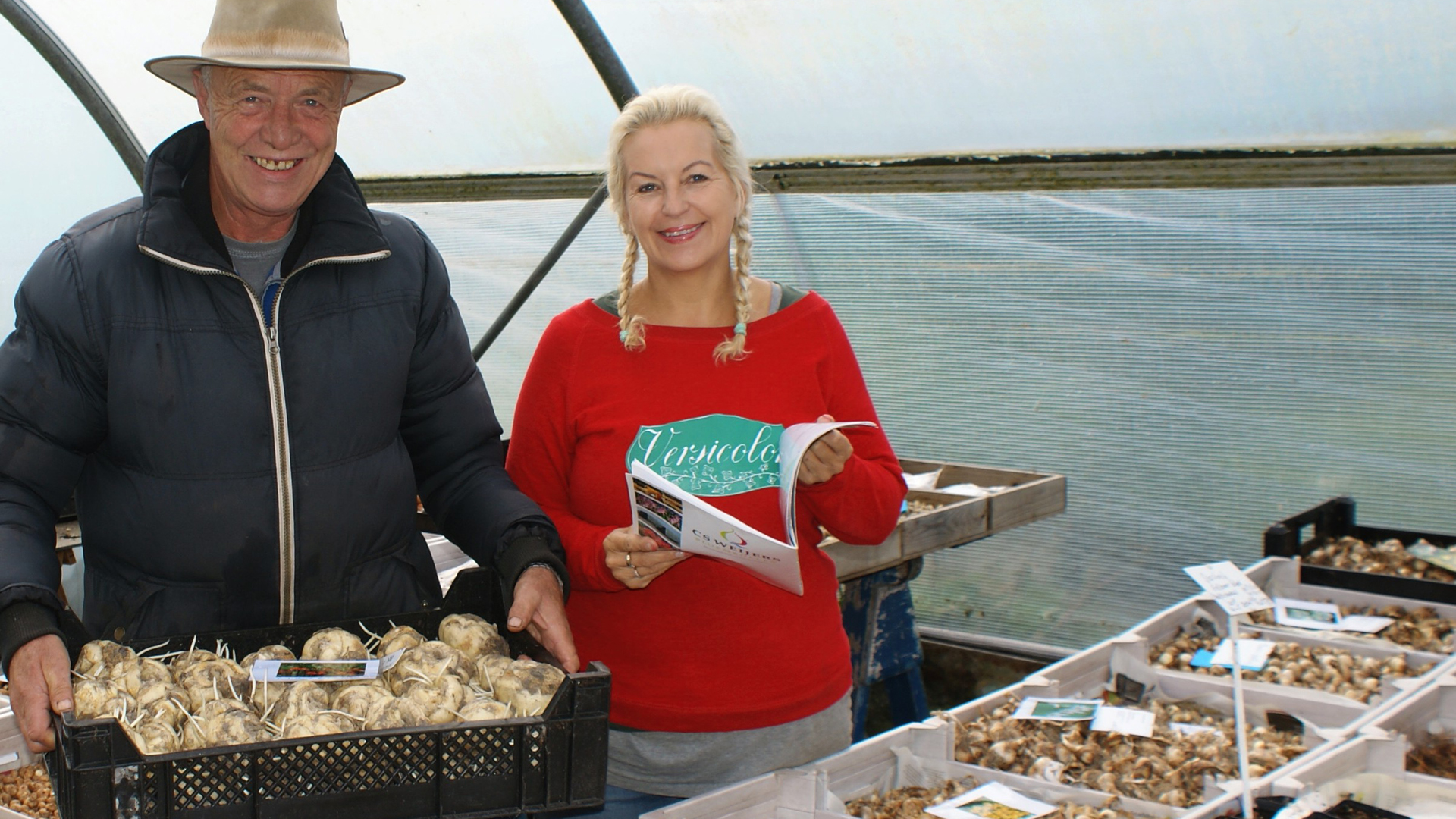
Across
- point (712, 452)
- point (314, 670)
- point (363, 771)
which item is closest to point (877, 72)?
point (712, 452)

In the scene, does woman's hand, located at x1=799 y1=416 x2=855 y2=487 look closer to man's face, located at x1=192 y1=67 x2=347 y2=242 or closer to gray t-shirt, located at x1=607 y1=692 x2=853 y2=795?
gray t-shirt, located at x1=607 y1=692 x2=853 y2=795

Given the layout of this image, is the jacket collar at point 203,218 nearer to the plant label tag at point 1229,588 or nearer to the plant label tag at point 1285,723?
the plant label tag at point 1229,588

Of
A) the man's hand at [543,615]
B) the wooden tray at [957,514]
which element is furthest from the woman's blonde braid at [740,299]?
the wooden tray at [957,514]

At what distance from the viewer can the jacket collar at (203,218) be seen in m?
1.81

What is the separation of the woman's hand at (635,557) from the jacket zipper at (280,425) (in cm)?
48

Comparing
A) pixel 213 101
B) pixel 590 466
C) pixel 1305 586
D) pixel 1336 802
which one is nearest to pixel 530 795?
pixel 590 466

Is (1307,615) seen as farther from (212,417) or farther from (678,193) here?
(212,417)

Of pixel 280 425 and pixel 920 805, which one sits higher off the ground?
pixel 280 425

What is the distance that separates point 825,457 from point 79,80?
475 centimetres

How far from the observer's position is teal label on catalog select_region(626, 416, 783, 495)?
2072 millimetres

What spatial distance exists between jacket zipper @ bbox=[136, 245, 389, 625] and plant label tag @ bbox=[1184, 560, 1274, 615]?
161 cm

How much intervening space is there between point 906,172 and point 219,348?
325 cm

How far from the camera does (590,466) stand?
7.04ft

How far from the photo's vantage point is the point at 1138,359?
14.8 ft
